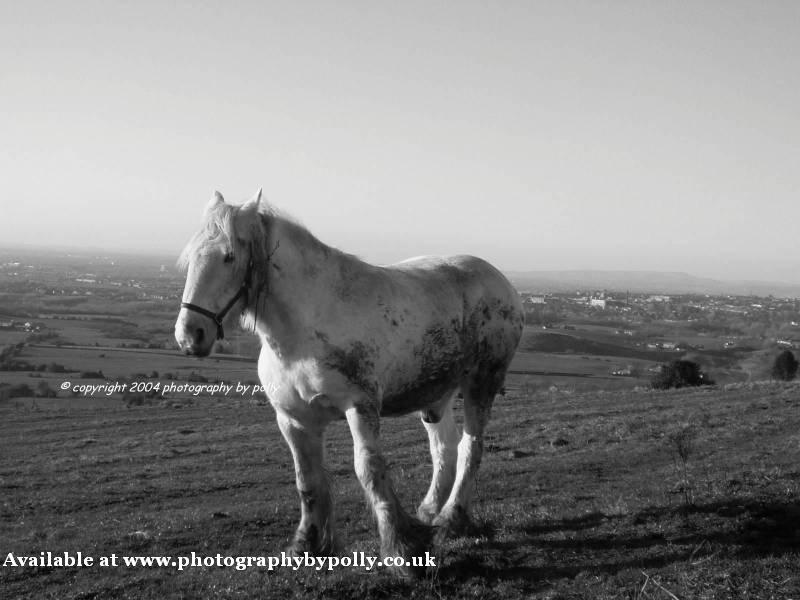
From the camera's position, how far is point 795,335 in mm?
77250

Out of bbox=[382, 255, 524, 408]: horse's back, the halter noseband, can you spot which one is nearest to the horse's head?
the halter noseband

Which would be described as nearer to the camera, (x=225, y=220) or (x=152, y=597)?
A: (x=225, y=220)

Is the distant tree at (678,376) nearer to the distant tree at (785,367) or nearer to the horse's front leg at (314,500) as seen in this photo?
the distant tree at (785,367)

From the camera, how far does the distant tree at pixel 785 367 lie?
138 ft

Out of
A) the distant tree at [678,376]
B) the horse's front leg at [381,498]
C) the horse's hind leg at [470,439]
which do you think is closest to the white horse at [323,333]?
the horse's front leg at [381,498]

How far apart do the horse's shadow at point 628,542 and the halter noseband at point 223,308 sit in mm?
2686

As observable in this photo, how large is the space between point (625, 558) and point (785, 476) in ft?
17.1

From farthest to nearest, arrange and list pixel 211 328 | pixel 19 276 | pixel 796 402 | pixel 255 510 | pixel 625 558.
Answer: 1. pixel 19 276
2. pixel 796 402
3. pixel 255 510
4. pixel 625 558
5. pixel 211 328

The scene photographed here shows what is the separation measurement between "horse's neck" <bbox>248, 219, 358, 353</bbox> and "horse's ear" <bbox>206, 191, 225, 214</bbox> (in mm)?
448

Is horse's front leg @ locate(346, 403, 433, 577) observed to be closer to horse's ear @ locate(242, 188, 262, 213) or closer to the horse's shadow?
the horse's shadow

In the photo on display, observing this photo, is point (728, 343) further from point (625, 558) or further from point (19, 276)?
point (19, 276)

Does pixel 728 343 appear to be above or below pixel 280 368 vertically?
below

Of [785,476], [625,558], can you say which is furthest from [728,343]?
[625,558]

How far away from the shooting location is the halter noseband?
4977 millimetres
